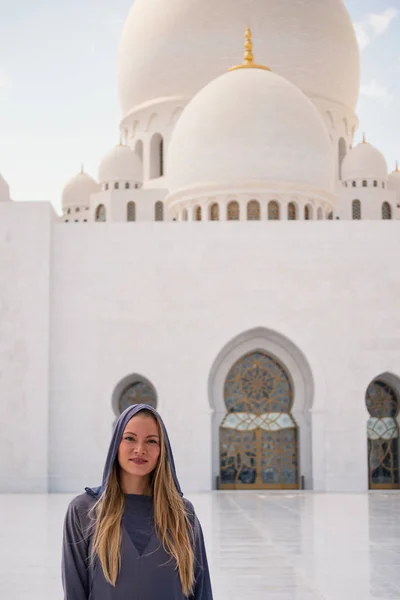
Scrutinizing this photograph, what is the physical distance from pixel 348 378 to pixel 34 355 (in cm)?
474

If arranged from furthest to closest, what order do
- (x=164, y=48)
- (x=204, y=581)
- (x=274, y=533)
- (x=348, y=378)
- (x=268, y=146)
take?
(x=164, y=48) < (x=268, y=146) < (x=348, y=378) < (x=274, y=533) < (x=204, y=581)

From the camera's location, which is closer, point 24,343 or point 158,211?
point 24,343

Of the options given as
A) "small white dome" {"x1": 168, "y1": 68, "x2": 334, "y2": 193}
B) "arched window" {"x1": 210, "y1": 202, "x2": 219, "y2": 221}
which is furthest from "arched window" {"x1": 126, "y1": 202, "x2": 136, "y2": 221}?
"arched window" {"x1": 210, "y1": 202, "x2": 219, "y2": 221}

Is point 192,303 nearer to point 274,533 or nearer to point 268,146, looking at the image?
point 268,146

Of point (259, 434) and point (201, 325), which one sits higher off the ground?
Result: point (201, 325)

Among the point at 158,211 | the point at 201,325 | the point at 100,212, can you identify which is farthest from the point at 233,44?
the point at 201,325

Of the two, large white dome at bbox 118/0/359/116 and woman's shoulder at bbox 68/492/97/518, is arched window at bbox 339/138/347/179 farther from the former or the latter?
woman's shoulder at bbox 68/492/97/518

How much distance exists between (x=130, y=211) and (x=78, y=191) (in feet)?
14.2

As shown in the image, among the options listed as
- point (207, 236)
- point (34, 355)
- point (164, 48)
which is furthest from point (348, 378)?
point (164, 48)

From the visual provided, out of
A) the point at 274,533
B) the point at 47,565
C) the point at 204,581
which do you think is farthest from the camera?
the point at 274,533

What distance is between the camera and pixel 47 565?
6270 millimetres

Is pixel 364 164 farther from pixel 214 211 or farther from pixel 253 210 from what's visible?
pixel 214 211

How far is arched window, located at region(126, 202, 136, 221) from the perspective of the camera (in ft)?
73.2

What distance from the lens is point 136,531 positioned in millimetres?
2320
